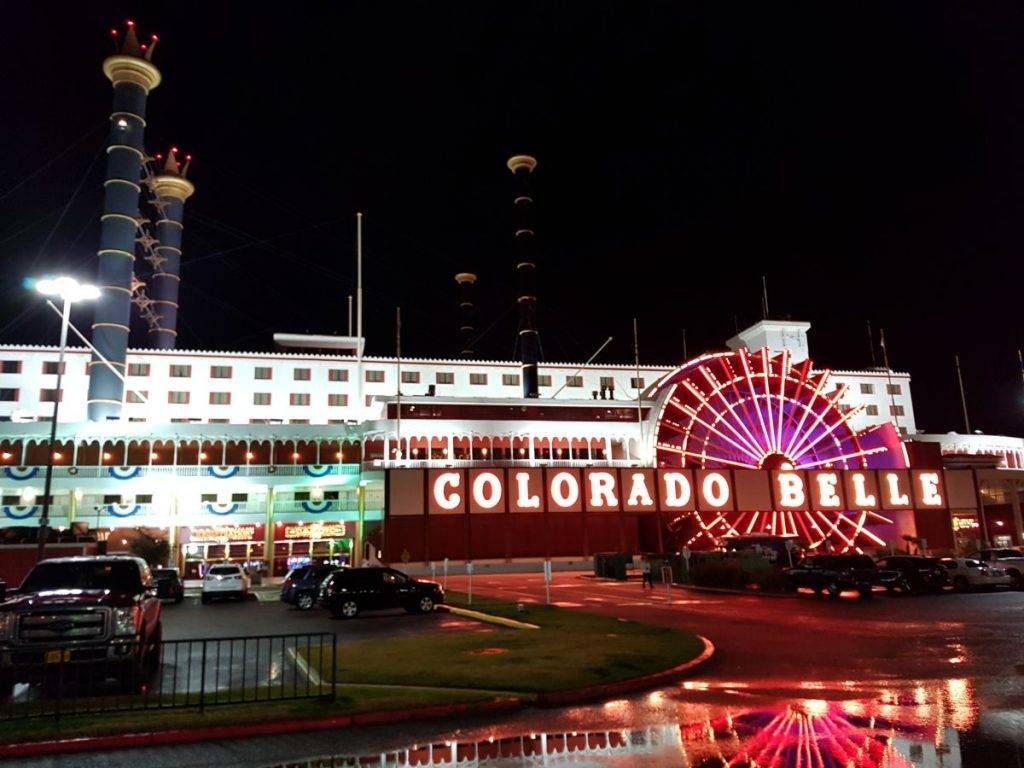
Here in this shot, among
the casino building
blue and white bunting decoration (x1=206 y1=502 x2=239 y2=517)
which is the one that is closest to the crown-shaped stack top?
the casino building

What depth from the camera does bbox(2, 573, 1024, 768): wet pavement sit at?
26.7ft

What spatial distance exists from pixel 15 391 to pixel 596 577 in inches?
2107

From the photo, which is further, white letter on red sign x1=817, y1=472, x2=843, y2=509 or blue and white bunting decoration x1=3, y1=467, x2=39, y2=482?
white letter on red sign x1=817, y1=472, x2=843, y2=509

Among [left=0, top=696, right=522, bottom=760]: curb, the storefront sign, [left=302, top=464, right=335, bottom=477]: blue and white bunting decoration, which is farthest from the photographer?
the storefront sign

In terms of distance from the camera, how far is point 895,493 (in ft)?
170

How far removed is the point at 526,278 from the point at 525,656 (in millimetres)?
55596

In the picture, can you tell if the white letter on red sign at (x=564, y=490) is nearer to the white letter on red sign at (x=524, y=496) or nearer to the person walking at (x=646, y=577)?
the white letter on red sign at (x=524, y=496)

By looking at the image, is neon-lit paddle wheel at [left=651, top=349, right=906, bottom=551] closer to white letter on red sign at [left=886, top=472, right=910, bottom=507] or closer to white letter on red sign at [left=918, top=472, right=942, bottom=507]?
white letter on red sign at [left=886, top=472, right=910, bottom=507]

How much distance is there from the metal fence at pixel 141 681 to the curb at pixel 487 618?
212 inches

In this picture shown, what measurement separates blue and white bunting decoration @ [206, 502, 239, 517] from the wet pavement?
145 feet

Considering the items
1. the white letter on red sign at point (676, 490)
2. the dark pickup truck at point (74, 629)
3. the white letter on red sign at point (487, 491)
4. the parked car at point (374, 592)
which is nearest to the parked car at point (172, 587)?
the parked car at point (374, 592)

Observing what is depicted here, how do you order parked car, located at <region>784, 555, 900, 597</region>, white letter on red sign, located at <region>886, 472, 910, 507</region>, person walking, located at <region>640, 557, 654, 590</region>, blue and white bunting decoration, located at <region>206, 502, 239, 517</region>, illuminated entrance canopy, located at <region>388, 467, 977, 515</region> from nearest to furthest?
1. parked car, located at <region>784, 555, 900, 597</region>
2. person walking, located at <region>640, 557, 654, 590</region>
3. illuminated entrance canopy, located at <region>388, 467, 977, 515</region>
4. white letter on red sign, located at <region>886, 472, 910, 507</region>
5. blue and white bunting decoration, located at <region>206, 502, 239, 517</region>

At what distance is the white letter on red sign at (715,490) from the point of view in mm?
48875

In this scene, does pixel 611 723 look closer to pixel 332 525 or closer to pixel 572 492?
pixel 572 492
